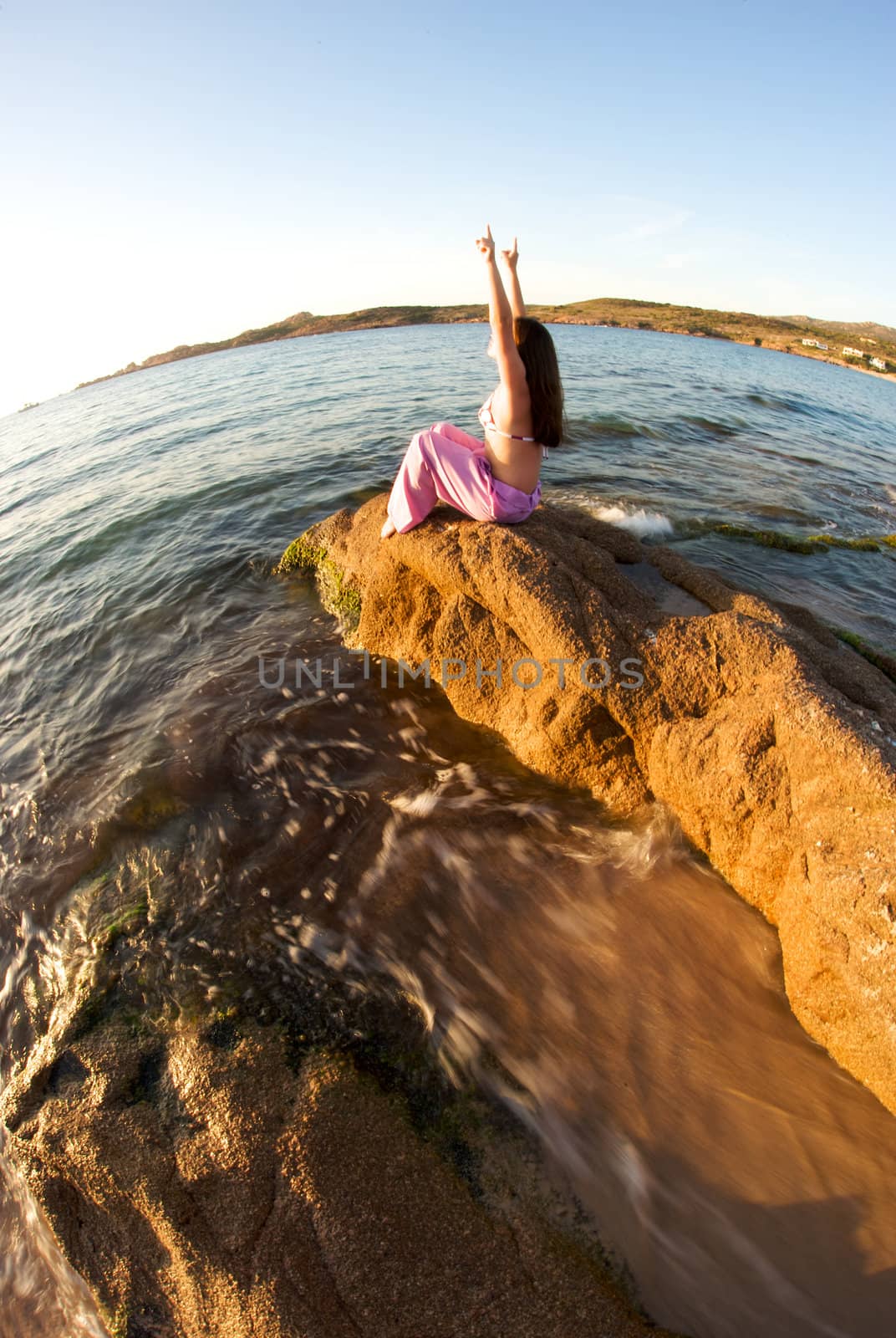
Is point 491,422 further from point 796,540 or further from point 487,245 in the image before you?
point 796,540

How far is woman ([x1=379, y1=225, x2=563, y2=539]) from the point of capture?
3.71 metres

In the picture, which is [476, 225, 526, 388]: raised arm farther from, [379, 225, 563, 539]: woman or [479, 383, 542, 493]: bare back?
[479, 383, 542, 493]: bare back

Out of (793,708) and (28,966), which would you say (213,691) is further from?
(793,708)

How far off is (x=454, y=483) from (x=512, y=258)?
158 centimetres

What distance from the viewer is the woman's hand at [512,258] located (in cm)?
395

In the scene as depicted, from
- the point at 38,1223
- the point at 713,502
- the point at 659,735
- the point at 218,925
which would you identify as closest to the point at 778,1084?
the point at 659,735

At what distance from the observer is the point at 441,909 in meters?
3.53

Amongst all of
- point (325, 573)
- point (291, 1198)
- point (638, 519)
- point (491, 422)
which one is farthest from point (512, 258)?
point (291, 1198)

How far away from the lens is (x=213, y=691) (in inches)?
221

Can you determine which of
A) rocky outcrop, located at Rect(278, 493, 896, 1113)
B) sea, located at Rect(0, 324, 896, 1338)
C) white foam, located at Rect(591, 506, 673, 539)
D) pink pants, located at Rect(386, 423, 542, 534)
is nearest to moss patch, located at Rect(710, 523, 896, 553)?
sea, located at Rect(0, 324, 896, 1338)

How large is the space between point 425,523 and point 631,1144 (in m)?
4.41

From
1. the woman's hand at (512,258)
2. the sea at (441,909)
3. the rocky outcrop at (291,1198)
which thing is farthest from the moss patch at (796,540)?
the rocky outcrop at (291,1198)

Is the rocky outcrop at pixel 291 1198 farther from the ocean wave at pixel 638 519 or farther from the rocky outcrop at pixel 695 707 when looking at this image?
the ocean wave at pixel 638 519

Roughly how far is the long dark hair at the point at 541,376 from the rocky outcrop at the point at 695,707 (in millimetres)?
833
